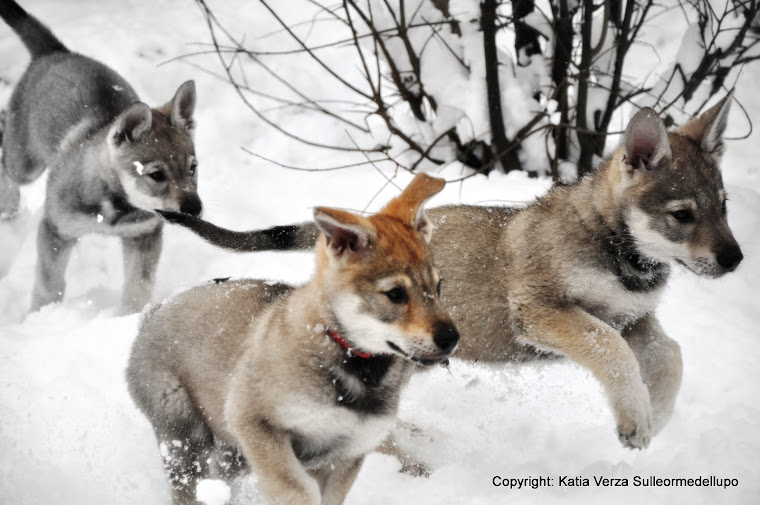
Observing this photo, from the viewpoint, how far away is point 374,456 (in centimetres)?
455

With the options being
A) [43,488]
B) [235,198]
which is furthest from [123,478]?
[235,198]

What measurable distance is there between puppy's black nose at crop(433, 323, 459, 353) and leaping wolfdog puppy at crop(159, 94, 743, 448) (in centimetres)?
122

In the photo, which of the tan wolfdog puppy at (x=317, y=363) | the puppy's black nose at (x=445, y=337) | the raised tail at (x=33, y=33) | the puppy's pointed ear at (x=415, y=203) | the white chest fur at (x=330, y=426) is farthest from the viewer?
the raised tail at (x=33, y=33)

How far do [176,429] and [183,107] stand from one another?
123 inches

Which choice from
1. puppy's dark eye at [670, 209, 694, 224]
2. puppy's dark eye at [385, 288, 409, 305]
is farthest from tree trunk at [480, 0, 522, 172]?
puppy's dark eye at [385, 288, 409, 305]

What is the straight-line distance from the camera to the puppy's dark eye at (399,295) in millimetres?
3135

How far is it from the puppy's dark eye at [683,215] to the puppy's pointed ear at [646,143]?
0.76 feet

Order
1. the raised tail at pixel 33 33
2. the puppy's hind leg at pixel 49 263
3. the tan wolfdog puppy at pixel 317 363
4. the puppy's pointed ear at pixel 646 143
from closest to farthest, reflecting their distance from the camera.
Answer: the tan wolfdog puppy at pixel 317 363 → the puppy's pointed ear at pixel 646 143 → the puppy's hind leg at pixel 49 263 → the raised tail at pixel 33 33

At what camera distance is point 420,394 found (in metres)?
5.08

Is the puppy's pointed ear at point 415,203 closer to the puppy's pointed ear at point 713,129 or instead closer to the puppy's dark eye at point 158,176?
the puppy's pointed ear at point 713,129

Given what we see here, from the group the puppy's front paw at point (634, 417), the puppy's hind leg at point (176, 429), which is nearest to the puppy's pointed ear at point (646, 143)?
the puppy's front paw at point (634, 417)

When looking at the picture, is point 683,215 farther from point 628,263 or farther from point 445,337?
point 445,337

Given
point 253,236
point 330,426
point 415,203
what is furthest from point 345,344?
point 253,236

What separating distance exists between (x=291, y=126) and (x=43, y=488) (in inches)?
177
